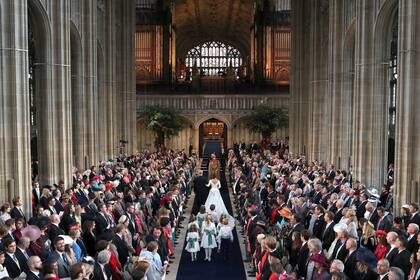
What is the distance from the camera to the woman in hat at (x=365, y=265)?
7988 millimetres

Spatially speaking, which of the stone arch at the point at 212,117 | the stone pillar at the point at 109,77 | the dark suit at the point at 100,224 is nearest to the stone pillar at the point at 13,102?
the dark suit at the point at 100,224

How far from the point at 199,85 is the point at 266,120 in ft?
25.2

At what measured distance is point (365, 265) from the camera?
315 inches

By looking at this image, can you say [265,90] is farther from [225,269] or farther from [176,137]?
[225,269]

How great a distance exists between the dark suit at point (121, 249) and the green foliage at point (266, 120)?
27.5m

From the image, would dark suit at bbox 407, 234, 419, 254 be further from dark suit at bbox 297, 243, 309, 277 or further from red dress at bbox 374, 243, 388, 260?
dark suit at bbox 297, 243, 309, 277

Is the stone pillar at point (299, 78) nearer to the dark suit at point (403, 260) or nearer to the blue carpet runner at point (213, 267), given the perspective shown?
the blue carpet runner at point (213, 267)

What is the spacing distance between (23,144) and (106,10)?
53.5 feet

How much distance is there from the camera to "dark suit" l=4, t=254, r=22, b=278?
8.23 meters

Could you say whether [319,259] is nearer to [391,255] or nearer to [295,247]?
[391,255]

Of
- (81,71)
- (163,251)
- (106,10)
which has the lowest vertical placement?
(163,251)

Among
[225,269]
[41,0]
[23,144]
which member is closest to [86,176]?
[23,144]

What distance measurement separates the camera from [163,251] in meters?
→ 10.9

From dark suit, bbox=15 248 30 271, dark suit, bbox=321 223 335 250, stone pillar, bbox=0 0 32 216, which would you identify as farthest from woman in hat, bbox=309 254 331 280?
stone pillar, bbox=0 0 32 216
